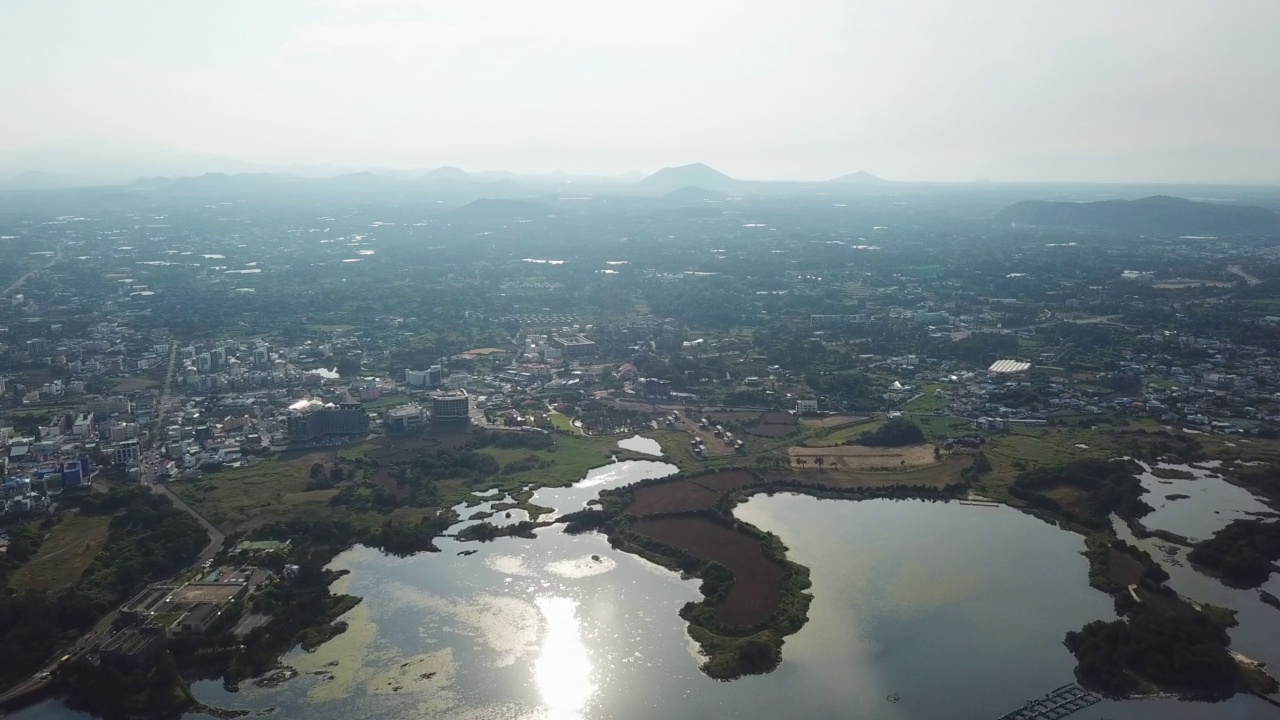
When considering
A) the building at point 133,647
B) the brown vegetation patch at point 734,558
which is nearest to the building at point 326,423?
the brown vegetation patch at point 734,558

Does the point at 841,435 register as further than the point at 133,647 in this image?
Yes

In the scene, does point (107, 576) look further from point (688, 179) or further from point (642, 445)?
point (688, 179)

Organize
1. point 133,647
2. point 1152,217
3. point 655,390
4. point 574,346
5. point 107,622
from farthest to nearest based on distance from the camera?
point 1152,217 < point 574,346 < point 655,390 < point 107,622 < point 133,647

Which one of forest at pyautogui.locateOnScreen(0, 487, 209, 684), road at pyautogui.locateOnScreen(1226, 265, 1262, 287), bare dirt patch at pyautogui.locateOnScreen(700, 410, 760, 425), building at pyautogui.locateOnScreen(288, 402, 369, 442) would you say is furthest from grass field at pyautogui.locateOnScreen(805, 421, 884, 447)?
road at pyautogui.locateOnScreen(1226, 265, 1262, 287)

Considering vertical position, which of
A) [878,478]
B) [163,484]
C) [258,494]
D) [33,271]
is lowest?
[33,271]

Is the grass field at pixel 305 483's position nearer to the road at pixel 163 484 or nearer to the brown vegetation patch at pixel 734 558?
the road at pixel 163 484

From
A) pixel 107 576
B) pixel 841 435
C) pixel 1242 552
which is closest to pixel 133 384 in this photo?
pixel 107 576

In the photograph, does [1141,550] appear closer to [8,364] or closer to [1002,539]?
[1002,539]

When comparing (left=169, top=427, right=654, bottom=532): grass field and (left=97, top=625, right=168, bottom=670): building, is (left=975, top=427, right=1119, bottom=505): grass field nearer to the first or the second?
(left=169, top=427, right=654, bottom=532): grass field
